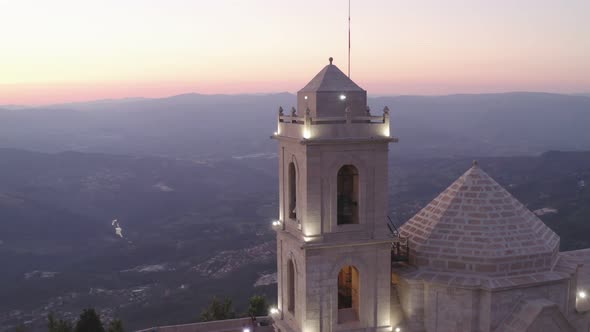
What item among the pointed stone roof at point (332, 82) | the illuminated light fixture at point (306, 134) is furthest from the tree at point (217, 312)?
the pointed stone roof at point (332, 82)

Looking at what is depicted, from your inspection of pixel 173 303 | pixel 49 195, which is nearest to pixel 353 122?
pixel 173 303

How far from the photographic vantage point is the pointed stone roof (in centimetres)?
2103

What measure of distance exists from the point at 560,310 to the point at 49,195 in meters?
192

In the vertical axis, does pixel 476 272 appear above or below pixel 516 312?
above

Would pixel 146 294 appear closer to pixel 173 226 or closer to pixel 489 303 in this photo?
pixel 173 226

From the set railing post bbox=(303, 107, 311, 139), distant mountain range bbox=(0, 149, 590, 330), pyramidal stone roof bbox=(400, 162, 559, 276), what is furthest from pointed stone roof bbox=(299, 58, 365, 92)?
distant mountain range bbox=(0, 149, 590, 330)

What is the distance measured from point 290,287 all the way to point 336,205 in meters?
5.13

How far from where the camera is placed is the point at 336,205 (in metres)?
21.3

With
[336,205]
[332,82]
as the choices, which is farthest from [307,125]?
[336,205]

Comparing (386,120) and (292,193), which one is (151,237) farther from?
(386,120)

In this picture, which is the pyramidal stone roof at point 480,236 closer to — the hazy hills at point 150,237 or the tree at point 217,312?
the tree at point 217,312

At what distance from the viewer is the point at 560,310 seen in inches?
850

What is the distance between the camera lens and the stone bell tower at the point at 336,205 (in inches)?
819

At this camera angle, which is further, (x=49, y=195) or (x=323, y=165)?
(x=49, y=195)
